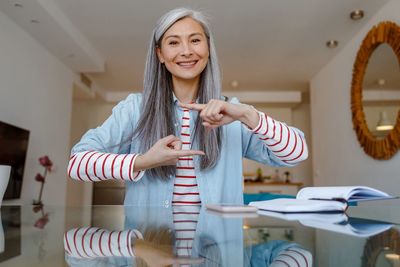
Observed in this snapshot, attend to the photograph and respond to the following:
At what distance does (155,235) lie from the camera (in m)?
0.42

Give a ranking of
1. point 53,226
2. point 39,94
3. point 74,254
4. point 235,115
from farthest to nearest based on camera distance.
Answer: point 39,94
point 235,115
point 53,226
point 74,254

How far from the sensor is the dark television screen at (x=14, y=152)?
2.62m

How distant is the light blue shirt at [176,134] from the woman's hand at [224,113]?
0.61 ft

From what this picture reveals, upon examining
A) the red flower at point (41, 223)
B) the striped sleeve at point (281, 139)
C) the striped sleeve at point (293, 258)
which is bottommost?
the striped sleeve at point (293, 258)

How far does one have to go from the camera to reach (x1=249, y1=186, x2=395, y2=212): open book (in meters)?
0.65

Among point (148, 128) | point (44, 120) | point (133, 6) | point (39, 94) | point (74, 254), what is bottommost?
point (74, 254)

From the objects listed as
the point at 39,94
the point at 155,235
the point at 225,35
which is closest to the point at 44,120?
the point at 39,94

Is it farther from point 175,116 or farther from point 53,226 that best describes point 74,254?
point 175,116

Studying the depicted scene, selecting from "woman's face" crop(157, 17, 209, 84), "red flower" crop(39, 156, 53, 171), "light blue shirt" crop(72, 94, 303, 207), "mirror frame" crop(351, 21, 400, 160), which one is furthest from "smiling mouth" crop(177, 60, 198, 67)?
"red flower" crop(39, 156, 53, 171)

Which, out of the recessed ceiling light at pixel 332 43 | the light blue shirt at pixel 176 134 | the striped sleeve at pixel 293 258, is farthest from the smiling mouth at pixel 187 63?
the recessed ceiling light at pixel 332 43

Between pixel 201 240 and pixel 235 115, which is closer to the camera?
pixel 201 240

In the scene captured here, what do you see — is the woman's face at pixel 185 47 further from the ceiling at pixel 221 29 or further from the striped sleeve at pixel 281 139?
the ceiling at pixel 221 29

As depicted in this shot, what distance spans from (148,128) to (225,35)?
2.62 metres

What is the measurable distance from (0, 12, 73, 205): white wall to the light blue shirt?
6.87 ft
